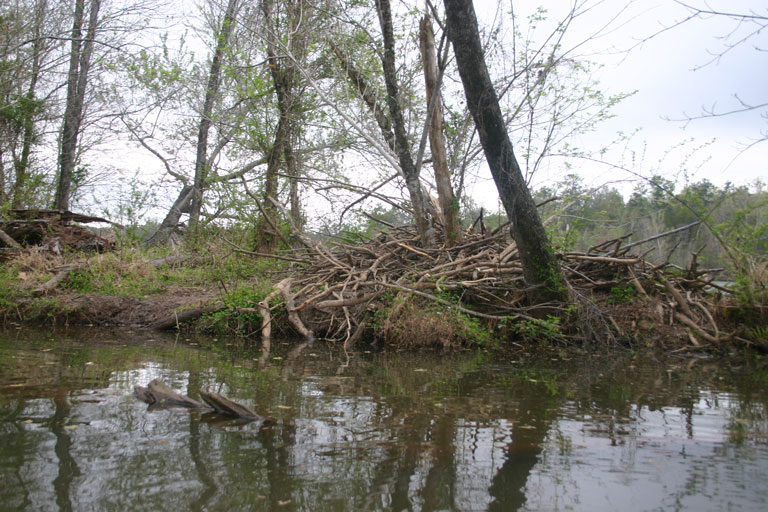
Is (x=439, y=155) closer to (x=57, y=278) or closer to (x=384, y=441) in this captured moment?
(x=384, y=441)

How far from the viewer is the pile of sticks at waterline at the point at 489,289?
721 centimetres

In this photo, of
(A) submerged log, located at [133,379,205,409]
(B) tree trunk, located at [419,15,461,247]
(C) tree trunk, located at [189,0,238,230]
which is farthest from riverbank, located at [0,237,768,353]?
(C) tree trunk, located at [189,0,238,230]

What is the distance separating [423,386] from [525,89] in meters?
7.19

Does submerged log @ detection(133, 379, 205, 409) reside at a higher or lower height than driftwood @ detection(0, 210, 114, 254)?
lower

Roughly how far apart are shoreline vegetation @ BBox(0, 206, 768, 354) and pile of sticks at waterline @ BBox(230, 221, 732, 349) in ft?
0.06

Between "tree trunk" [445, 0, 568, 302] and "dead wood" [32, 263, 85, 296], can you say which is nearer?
"tree trunk" [445, 0, 568, 302]

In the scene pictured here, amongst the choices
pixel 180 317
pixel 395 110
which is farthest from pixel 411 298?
pixel 180 317

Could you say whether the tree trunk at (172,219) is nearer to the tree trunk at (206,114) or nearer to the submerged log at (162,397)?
the tree trunk at (206,114)

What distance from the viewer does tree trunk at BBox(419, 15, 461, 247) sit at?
906cm

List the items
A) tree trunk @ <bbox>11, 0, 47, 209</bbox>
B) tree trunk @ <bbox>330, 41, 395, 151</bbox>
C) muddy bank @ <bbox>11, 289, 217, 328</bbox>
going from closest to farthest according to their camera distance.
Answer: muddy bank @ <bbox>11, 289, 217, 328</bbox>
tree trunk @ <bbox>330, 41, 395, 151</bbox>
tree trunk @ <bbox>11, 0, 47, 209</bbox>

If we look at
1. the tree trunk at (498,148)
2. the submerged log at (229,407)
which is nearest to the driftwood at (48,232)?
the tree trunk at (498,148)

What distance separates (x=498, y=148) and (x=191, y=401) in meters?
4.66

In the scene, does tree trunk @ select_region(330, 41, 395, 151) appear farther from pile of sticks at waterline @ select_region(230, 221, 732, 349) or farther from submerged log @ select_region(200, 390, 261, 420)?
submerged log @ select_region(200, 390, 261, 420)

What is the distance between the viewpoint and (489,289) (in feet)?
25.9
